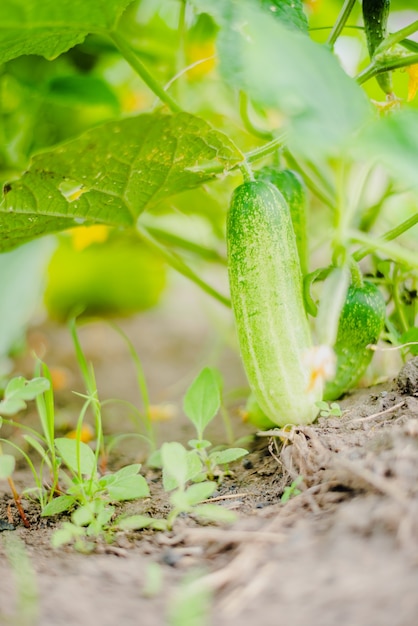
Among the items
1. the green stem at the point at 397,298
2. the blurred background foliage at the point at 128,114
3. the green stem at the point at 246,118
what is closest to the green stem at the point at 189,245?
the blurred background foliage at the point at 128,114

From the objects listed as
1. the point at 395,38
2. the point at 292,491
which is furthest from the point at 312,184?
the point at 292,491

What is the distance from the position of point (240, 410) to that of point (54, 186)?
77cm

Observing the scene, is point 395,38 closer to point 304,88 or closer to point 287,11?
point 287,11

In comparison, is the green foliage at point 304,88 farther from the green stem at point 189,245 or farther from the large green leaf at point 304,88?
the green stem at point 189,245

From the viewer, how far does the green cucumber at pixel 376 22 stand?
1.18 metres

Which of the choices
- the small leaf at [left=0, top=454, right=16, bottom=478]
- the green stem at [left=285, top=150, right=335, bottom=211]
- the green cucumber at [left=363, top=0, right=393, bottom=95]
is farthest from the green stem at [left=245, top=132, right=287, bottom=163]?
the small leaf at [left=0, top=454, right=16, bottom=478]

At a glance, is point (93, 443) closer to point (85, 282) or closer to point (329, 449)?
point (329, 449)

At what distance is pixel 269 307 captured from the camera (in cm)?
113

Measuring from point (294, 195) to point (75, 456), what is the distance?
2.23 ft

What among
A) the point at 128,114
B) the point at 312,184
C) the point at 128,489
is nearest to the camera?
the point at 128,489

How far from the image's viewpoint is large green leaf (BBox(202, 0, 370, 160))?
807mm

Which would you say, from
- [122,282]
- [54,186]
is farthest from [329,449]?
[122,282]

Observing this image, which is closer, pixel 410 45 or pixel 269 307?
pixel 269 307

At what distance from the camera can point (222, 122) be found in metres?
2.15
